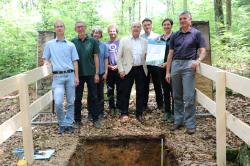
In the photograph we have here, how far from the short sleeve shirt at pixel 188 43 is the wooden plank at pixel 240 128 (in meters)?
1.97

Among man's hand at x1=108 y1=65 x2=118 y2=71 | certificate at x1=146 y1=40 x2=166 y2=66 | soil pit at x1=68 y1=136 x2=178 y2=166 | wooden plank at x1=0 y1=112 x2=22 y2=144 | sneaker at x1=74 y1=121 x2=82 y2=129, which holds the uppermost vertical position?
certificate at x1=146 y1=40 x2=166 y2=66

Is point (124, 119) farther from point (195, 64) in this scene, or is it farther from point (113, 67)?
point (195, 64)

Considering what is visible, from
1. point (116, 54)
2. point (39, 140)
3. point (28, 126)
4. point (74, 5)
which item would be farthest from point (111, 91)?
point (74, 5)

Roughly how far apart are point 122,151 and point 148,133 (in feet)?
2.13

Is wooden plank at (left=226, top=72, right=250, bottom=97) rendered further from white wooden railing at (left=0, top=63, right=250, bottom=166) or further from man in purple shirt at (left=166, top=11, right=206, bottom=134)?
man in purple shirt at (left=166, top=11, right=206, bottom=134)

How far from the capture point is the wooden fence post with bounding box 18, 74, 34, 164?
16.7ft

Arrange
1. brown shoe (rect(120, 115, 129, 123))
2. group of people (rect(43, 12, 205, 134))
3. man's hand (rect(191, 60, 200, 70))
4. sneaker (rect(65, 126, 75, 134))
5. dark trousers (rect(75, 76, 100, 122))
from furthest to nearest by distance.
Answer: brown shoe (rect(120, 115, 129, 123)) → dark trousers (rect(75, 76, 100, 122)) → sneaker (rect(65, 126, 75, 134)) → group of people (rect(43, 12, 205, 134)) → man's hand (rect(191, 60, 200, 70))

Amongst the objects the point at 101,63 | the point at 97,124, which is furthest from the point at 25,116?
the point at 101,63

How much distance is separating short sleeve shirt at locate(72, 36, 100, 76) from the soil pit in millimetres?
1290

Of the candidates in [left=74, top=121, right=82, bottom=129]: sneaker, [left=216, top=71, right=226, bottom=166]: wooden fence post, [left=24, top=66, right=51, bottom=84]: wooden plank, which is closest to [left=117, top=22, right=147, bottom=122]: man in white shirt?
[left=74, top=121, right=82, bottom=129]: sneaker

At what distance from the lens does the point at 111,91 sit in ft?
26.2

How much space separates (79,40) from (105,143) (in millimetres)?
2002

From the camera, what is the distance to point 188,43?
6.30m

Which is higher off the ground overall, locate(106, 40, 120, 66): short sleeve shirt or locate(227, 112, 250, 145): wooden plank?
locate(106, 40, 120, 66): short sleeve shirt
